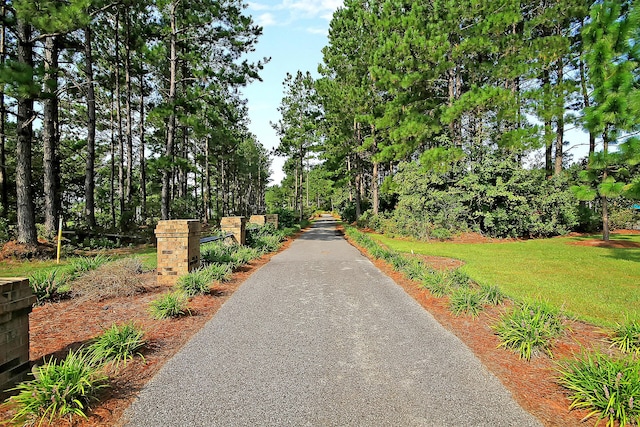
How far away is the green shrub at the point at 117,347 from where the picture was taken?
3527 millimetres

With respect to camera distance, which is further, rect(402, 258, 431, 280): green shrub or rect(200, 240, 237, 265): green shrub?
rect(200, 240, 237, 265): green shrub

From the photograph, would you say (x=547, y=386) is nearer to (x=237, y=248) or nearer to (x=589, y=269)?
(x=589, y=269)

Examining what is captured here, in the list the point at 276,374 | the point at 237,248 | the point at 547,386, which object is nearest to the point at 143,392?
the point at 276,374

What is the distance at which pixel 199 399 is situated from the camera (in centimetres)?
294

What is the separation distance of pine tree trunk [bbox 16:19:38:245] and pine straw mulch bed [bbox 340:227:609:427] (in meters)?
11.5

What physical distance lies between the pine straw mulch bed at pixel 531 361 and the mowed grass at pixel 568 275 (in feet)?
1.96

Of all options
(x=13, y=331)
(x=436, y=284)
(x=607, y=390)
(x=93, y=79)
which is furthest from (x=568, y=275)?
(x=93, y=79)

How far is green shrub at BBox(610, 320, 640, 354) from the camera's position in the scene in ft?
12.5

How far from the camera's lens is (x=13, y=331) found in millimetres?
2918

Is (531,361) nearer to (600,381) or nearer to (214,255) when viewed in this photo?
(600,381)

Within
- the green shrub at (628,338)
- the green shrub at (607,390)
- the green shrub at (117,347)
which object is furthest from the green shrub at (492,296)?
the green shrub at (117,347)

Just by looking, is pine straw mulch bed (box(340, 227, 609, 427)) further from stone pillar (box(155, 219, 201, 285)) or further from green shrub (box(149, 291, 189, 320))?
stone pillar (box(155, 219, 201, 285))

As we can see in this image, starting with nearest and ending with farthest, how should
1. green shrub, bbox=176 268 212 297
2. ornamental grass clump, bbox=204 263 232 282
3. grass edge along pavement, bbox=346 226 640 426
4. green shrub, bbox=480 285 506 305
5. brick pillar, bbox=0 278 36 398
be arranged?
grass edge along pavement, bbox=346 226 640 426 < brick pillar, bbox=0 278 36 398 < green shrub, bbox=480 285 506 305 < green shrub, bbox=176 268 212 297 < ornamental grass clump, bbox=204 263 232 282

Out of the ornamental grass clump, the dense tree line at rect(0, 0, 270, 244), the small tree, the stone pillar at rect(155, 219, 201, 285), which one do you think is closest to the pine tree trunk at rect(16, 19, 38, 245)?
the dense tree line at rect(0, 0, 270, 244)
